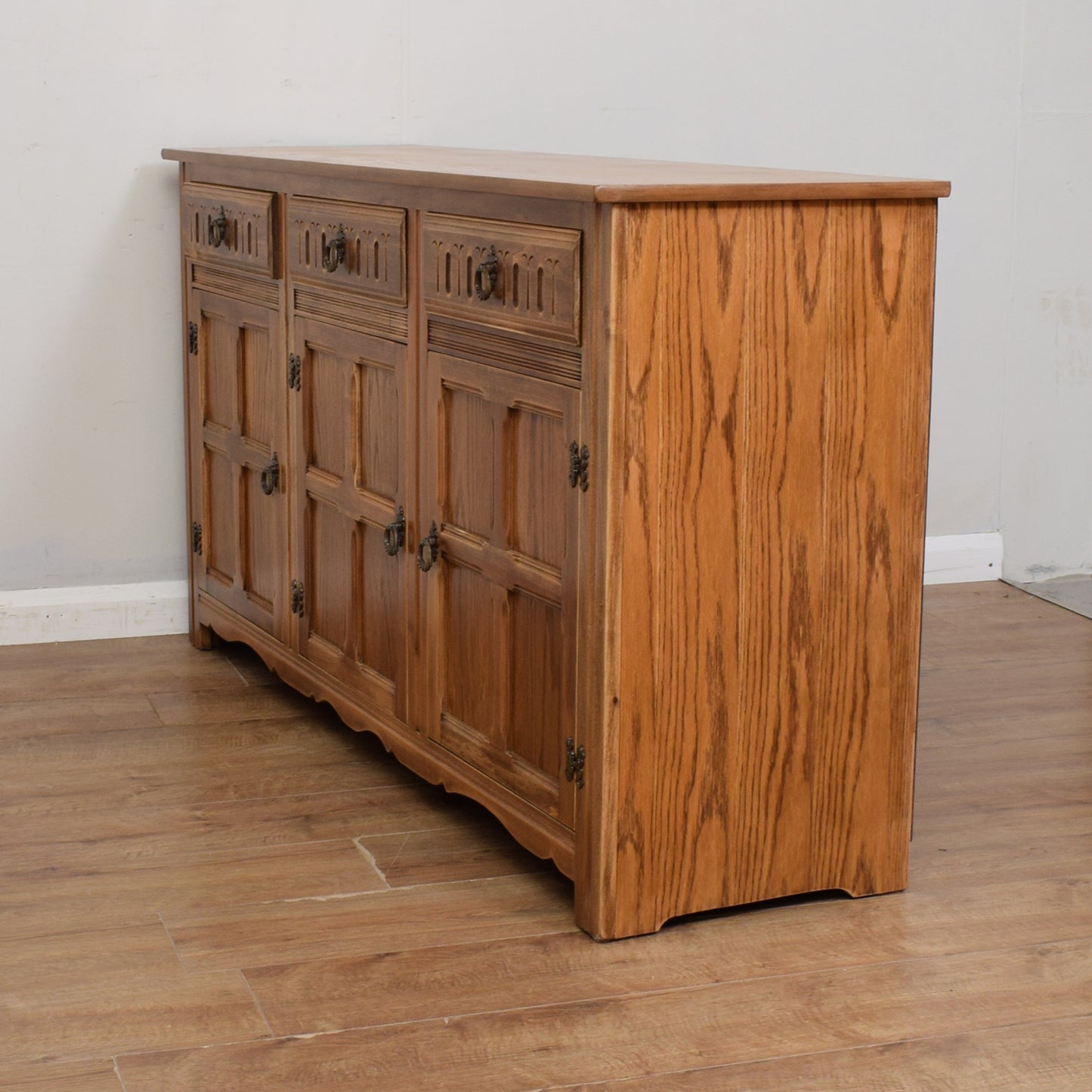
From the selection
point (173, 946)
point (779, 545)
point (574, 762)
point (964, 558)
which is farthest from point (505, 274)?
point (964, 558)

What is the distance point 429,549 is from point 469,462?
0.61ft

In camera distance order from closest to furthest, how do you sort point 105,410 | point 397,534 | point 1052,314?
point 397,534 < point 105,410 < point 1052,314

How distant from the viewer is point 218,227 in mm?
3338

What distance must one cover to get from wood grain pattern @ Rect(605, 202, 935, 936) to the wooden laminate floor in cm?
17

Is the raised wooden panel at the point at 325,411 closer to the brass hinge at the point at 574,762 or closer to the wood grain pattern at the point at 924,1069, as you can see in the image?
the brass hinge at the point at 574,762

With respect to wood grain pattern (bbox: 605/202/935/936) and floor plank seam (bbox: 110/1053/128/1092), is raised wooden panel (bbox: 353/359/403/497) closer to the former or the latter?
wood grain pattern (bbox: 605/202/935/936)

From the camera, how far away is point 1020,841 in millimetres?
2643

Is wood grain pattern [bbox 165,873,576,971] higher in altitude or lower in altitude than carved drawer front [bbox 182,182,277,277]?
lower

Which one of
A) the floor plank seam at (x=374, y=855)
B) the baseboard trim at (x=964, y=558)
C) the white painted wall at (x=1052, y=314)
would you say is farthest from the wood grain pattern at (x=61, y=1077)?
the white painted wall at (x=1052, y=314)

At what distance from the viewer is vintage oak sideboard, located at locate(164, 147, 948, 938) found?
213cm

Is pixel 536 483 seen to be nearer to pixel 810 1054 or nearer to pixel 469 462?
pixel 469 462

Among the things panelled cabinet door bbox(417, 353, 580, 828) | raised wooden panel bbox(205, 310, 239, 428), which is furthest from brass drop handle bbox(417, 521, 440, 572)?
raised wooden panel bbox(205, 310, 239, 428)

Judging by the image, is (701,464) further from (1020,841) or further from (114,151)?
(114,151)

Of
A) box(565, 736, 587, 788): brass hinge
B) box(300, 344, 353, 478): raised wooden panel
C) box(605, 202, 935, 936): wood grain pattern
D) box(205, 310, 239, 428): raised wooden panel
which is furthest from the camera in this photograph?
box(205, 310, 239, 428): raised wooden panel
